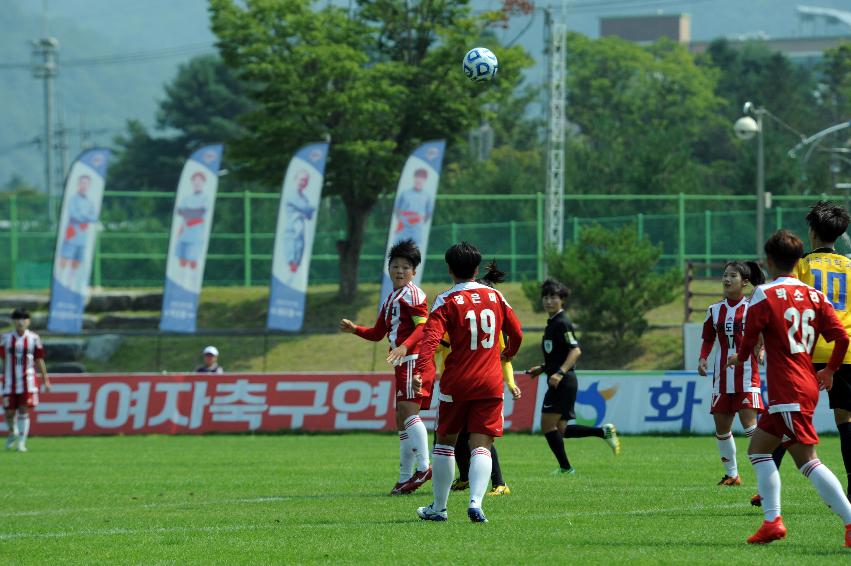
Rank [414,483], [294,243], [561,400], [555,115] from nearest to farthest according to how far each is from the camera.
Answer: [414,483] < [561,400] < [294,243] < [555,115]

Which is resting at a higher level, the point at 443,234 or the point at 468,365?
the point at 443,234

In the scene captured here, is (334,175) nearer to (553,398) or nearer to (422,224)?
Result: (422,224)

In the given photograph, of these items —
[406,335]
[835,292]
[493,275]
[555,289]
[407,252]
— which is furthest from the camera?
[555,289]

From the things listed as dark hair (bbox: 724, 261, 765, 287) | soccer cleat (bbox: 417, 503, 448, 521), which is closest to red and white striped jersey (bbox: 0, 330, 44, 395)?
dark hair (bbox: 724, 261, 765, 287)

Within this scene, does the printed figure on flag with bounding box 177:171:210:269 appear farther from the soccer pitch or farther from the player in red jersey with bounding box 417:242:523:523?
the player in red jersey with bounding box 417:242:523:523

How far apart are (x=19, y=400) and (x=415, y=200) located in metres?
13.5

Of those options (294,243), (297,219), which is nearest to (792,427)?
(294,243)

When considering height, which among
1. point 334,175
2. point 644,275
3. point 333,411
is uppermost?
point 334,175

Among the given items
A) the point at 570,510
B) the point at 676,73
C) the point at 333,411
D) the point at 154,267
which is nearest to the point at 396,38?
the point at 154,267

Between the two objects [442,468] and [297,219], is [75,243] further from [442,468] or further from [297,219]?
[442,468]

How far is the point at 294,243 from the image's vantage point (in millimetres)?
32500

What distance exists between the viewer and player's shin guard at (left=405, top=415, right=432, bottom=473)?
1246 centimetres

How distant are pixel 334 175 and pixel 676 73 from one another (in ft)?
188

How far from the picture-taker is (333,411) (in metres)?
24.0
